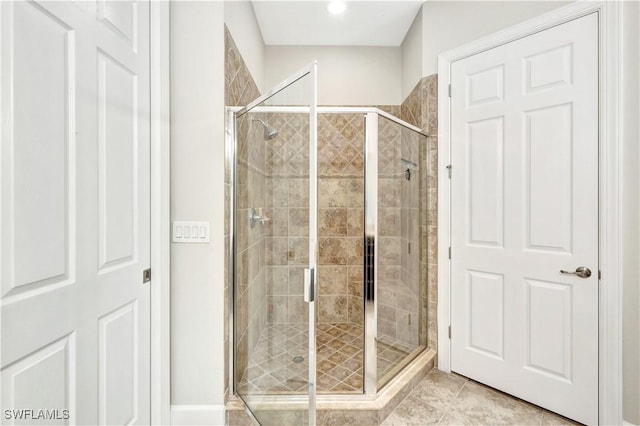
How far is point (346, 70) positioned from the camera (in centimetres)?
287

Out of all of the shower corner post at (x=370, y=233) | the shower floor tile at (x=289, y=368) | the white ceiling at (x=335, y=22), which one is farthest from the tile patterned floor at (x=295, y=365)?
the white ceiling at (x=335, y=22)

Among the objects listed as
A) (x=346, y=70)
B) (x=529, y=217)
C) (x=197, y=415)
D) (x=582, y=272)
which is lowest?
(x=197, y=415)

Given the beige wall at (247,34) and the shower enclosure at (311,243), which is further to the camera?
the beige wall at (247,34)

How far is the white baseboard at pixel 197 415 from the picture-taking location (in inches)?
56.1

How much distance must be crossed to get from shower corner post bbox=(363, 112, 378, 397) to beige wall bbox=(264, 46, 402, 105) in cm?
135

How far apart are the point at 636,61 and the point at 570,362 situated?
164cm

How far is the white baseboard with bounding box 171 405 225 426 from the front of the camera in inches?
56.1

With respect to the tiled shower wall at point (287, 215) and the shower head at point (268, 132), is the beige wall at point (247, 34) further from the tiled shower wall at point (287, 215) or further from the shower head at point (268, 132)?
the tiled shower wall at point (287, 215)

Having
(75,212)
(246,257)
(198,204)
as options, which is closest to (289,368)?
(246,257)

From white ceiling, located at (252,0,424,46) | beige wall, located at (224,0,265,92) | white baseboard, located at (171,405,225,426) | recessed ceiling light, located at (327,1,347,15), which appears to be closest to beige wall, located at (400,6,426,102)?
white ceiling, located at (252,0,424,46)

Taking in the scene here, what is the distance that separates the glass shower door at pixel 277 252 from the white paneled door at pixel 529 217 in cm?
135

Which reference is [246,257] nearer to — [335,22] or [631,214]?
[631,214]

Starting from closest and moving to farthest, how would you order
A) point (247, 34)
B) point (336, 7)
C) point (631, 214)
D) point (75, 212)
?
point (75, 212) < point (631, 214) < point (247, 34) < point (336, 7)

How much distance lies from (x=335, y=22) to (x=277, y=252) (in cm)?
227
